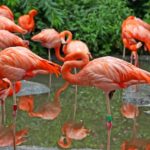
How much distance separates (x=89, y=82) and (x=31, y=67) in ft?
2.04

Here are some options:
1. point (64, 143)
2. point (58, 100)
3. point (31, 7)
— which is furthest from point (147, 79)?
point (31, 7)

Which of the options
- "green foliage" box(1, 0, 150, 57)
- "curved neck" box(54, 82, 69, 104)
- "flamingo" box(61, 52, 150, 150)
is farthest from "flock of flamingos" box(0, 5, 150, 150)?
"green foliage" box(1, 0, 150, 57)

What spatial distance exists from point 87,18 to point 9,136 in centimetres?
595

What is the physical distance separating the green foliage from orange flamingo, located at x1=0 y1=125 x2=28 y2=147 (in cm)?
478

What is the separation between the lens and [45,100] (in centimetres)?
743

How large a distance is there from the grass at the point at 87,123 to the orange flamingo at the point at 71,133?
56 millimetres

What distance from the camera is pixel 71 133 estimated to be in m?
6.04

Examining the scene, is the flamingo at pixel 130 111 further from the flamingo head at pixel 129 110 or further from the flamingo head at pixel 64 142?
the flamingo head at pixel 64 142

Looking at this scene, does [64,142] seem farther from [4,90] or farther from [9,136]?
[4,90]

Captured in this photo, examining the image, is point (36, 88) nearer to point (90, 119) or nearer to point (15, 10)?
point (90, 119)

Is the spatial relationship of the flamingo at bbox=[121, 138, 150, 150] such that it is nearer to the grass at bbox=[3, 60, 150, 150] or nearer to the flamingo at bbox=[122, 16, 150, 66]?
the grass at bbox=[3, 60, 150, 150]

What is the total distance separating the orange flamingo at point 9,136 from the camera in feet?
18.4

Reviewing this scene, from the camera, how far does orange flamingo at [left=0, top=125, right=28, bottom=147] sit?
5.61 meters

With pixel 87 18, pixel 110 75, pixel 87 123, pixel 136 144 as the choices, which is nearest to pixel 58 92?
pixel 87 123
